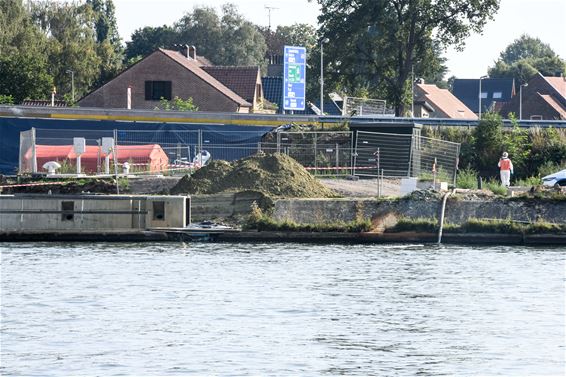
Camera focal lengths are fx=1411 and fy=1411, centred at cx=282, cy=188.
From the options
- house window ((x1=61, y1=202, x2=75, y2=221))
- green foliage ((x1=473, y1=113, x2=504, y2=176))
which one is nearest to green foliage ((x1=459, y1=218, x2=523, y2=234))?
house window ((x1=61, y1=202, x2=75, y2=221))

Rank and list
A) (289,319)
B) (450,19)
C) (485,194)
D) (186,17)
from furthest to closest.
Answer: (186,17), (450,19), (485,194), (289,319)

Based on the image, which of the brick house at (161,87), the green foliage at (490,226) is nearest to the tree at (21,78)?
the brick house at (161,87)

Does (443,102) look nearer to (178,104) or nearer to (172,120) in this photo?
(178,104)

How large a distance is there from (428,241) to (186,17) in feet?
350

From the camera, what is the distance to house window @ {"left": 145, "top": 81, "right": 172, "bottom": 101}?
91062 mm

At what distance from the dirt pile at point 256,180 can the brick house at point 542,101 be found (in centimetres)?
6765

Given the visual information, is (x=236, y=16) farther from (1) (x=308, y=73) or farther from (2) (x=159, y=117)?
(2) (x=159, y=117)

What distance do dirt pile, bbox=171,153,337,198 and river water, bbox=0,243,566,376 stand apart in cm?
553

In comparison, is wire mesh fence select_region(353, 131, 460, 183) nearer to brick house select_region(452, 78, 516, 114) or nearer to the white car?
the white car

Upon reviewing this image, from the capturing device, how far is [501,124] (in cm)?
6706

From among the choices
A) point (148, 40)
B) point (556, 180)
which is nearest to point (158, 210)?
point (556, 180)

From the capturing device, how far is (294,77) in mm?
76438

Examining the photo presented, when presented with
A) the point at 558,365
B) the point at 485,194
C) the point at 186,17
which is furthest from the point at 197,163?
the point at 186,17

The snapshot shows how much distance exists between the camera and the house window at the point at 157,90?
299ft
